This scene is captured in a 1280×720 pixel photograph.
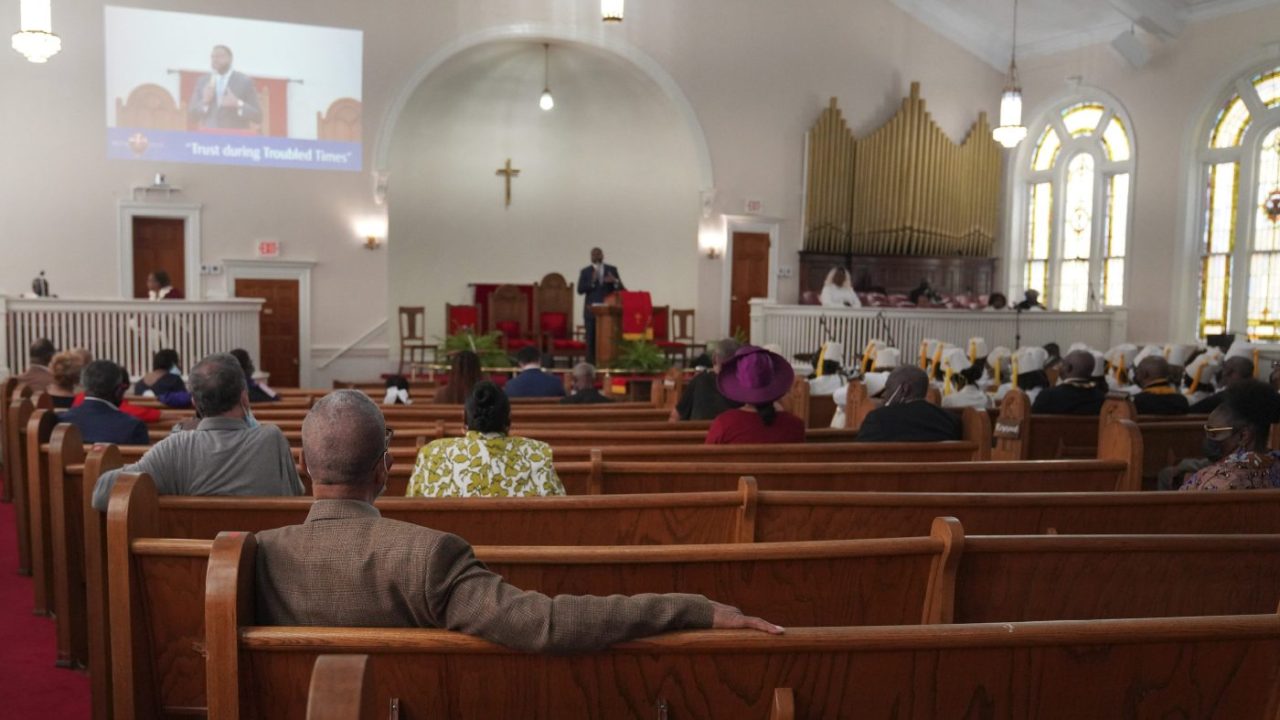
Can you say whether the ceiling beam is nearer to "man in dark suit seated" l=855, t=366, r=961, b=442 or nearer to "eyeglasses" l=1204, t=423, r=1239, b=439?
"man in dark suit seated" l=855, t=366, r=961, b=442

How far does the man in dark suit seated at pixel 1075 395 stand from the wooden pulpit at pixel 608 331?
5.26 metres

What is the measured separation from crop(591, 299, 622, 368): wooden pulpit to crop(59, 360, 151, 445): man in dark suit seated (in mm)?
6698

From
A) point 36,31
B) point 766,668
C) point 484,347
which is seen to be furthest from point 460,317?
point 766,668

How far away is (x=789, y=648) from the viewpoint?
4.83 ft

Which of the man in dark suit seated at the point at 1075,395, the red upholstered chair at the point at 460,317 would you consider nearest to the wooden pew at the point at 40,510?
the man in dark suit seated at the point at 1075,395

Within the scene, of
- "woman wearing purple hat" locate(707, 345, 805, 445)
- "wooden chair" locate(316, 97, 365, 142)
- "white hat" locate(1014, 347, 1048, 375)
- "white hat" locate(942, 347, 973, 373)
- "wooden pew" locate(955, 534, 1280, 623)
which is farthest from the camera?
"wooden chair" locate(316, 97, 365, 142)

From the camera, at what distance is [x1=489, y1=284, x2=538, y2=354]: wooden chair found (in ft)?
42.4

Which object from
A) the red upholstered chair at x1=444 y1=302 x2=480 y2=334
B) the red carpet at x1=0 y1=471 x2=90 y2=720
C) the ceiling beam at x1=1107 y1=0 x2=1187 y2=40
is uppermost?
the ceiling beam at x1=1107 y1=0 x2=1187 y2=40

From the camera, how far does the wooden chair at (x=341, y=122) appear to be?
11742 millimetres

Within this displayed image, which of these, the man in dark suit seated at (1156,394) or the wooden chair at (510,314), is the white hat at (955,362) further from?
the wooden chair at (510,314)

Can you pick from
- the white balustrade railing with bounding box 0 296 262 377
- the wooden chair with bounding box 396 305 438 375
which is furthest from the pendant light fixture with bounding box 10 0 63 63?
the wooden chair with bounding box 396 305 438 375

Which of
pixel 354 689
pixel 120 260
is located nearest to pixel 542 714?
pixel 354 689

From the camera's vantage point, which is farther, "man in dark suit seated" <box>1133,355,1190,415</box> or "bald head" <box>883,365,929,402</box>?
"man in dark suit seated" <box>1133,355,1190,415</box>

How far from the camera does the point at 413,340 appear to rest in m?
12.7
